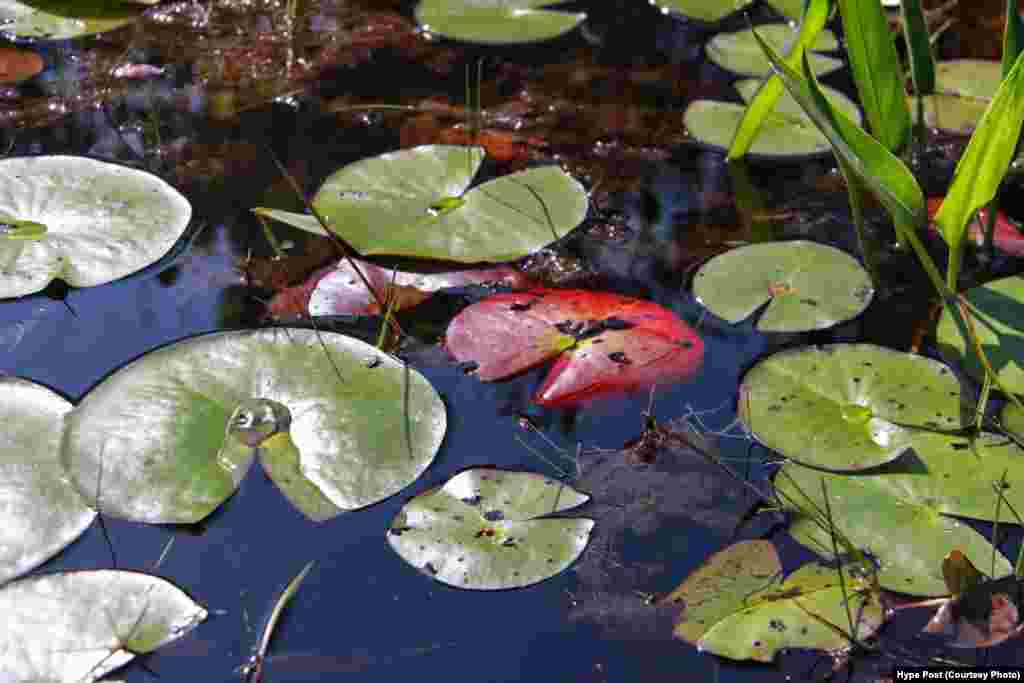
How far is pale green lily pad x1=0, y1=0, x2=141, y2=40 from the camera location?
2527 millimetres

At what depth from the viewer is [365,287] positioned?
1833 millimetres

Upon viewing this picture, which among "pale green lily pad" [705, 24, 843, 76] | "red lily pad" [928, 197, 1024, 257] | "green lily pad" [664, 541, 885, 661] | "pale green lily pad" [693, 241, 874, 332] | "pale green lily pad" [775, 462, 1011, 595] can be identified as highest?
"pale green lily pad" [705, 24, 843, 76]

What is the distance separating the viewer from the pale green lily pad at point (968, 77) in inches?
95.3

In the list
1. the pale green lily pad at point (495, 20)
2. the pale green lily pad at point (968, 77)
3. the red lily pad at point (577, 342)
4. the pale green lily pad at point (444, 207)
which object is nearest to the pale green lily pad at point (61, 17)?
the pale green lily pad at point (495, 20)

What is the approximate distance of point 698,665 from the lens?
129cm

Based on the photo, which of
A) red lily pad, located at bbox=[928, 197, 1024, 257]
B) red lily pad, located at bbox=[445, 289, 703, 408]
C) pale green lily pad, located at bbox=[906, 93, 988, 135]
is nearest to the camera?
red lily pad, located at bbox=[445, 289, 703, 408]

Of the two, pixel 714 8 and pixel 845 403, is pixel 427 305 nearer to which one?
pixel 845 403

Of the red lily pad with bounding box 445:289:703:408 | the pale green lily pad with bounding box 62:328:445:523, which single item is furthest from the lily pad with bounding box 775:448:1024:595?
the pale green lily pad with bounding box 62:328:445:523

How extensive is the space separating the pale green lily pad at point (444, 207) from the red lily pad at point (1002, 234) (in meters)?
0.64

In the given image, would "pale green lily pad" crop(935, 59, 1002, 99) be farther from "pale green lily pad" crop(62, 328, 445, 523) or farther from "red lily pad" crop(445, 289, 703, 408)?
"pale green lily pad" crop(62, 328, 445, 523)

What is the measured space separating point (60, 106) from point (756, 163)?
1284 millimetres

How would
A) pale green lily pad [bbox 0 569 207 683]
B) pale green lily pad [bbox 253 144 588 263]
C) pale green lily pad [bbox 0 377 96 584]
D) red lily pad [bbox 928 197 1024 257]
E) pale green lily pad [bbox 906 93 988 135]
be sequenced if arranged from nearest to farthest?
pale green lily pad [bbox 0 569 207 683], pale green lily pad [bbox 0 377 96 584], pale green lily pad [bbox 253 144 588 263], red lily pad [bbox 928 197 1024 257], pale green lily pad [bbox 906 93 988 135]

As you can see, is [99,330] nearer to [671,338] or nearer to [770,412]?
[671,338]

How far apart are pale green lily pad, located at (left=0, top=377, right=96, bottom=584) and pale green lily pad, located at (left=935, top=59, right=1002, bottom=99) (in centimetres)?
177
